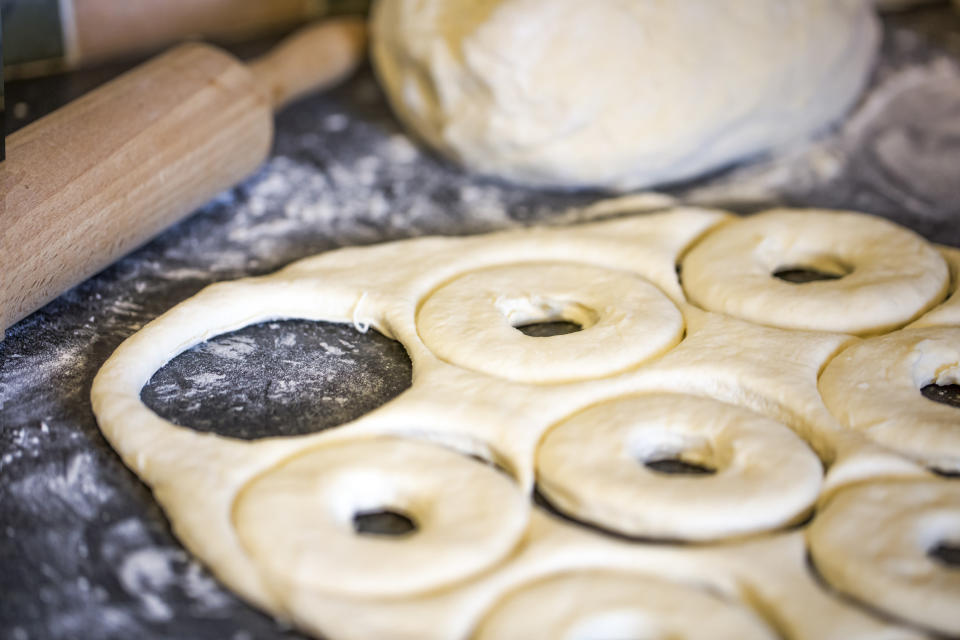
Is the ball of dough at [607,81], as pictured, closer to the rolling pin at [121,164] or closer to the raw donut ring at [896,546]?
the rolling pin at [121,164]

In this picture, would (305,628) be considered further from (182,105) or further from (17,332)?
(182,105)

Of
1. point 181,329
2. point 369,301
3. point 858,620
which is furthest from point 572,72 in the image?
point 858,620

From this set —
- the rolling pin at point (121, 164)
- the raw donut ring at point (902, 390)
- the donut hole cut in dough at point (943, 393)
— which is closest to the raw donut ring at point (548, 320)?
the raw donut ring at point (902, 390)

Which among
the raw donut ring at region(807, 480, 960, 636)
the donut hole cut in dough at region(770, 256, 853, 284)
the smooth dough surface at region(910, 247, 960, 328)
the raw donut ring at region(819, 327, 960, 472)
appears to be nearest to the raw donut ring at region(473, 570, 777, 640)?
the raw donut ring at region(807, 480, 960, 636)

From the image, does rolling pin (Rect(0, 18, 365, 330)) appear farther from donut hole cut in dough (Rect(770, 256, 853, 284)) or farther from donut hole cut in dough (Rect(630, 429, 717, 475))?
donut hole cut in dough (Rect(770, 256, 853, 284))

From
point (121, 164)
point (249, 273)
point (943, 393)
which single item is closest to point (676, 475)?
point (943, 393)
